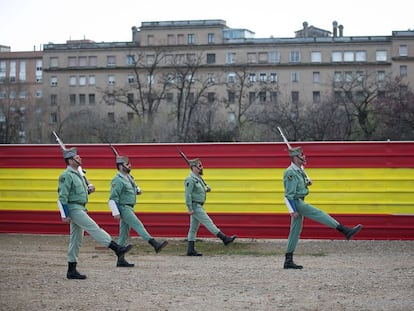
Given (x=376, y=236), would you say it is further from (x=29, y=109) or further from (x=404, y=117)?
(x=29, y=109)

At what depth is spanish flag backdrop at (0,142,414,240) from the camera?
64.5ft

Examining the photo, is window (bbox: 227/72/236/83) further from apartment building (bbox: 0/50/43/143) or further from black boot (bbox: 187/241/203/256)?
black boot (bbox: 187/241/203/256)

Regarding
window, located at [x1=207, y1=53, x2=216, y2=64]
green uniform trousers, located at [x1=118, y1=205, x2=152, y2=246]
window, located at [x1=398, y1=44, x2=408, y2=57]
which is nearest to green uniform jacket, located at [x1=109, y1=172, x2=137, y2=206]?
green uniform trousers, located at [x1=118, y1=205, x2=152, y2=246]

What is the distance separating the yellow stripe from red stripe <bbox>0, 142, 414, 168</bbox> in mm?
164

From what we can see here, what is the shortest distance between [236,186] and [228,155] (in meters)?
0.77

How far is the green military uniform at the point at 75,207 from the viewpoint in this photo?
14.1 meters

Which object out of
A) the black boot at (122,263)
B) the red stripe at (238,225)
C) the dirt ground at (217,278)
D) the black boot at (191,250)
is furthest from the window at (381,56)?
the black boot at (122,263)

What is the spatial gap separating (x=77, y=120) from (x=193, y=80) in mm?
14072

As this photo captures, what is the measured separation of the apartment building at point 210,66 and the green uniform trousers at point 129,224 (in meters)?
61.5

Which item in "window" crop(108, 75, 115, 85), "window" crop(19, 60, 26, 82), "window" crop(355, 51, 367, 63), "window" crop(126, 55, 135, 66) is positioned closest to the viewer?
"window" crop(355, 51, 367, 63)

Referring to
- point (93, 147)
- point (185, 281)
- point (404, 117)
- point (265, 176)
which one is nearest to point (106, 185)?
point (93, 147)

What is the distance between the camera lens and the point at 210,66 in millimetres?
90688

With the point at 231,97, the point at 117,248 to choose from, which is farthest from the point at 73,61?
the point at 117,248

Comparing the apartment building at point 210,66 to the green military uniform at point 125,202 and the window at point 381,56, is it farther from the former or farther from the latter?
the green military uniform at point 125,202
